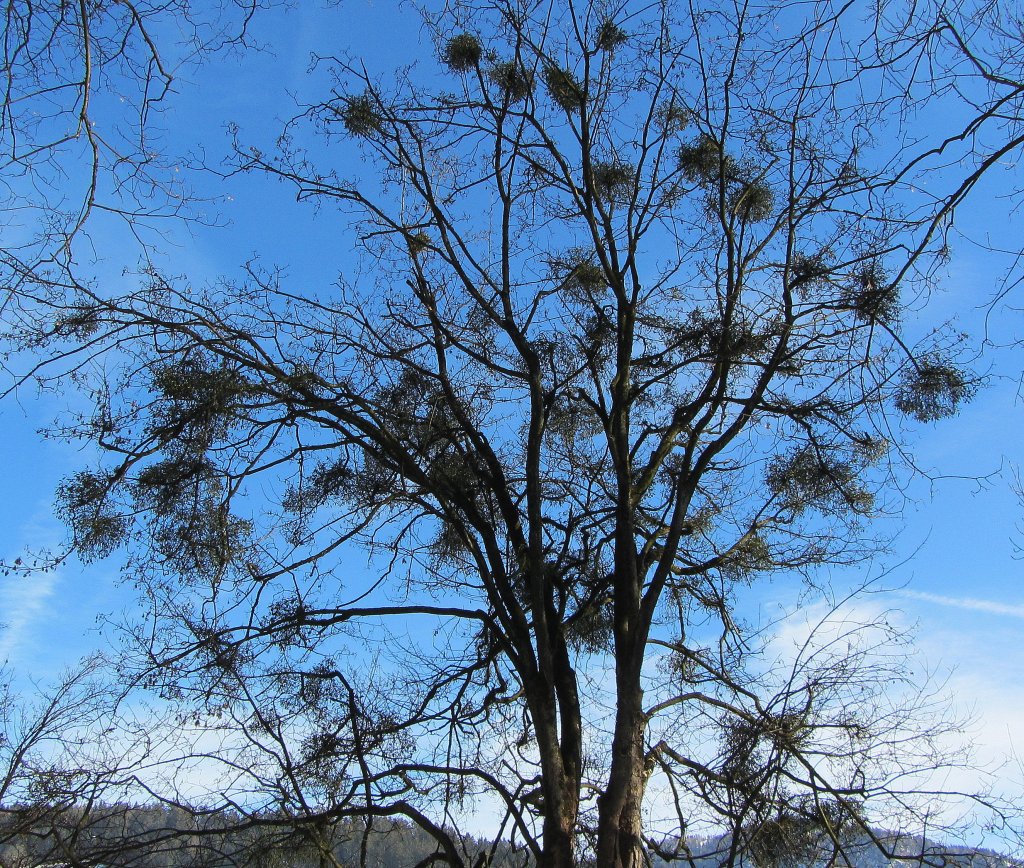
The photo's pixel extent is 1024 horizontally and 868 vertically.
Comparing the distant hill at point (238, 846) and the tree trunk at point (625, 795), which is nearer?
the tree trunk at point (625, 795)

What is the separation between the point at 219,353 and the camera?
5.89 metres

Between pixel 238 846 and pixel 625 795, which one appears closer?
pixel 625 795

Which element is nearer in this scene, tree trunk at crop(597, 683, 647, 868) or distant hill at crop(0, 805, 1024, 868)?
tree trunk at crop(597, 683, 647, 868)

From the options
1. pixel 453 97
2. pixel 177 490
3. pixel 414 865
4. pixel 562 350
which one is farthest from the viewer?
pixel 562 350

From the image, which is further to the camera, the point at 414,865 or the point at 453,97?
the point at 453,97

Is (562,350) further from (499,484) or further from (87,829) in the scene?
(87,829)

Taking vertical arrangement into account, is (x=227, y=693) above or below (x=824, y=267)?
below

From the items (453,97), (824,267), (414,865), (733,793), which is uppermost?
(453,97)

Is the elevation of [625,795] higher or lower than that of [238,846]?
higher

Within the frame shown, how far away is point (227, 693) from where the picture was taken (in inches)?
244

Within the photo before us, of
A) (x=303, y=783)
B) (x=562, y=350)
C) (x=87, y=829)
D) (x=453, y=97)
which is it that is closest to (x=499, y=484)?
(x=562, y=350)

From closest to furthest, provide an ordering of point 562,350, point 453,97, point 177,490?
point 177,490
point 453,97
point 562,350

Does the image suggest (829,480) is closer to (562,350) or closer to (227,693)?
(562,350)

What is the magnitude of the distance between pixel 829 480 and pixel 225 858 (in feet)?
15.4
